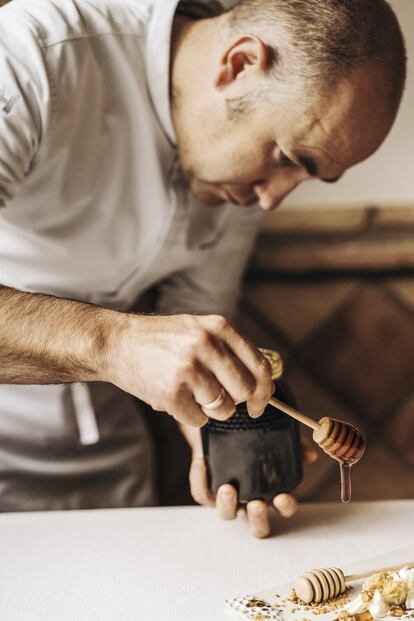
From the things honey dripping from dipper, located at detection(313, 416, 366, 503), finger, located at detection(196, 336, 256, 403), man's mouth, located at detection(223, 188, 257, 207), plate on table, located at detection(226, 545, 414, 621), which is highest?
finger, located at detection(196, 336, 256, 403)

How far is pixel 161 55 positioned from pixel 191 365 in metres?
0.64

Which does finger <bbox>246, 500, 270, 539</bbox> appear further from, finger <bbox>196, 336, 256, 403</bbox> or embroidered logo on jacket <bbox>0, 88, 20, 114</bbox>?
embroidered logo on jacket <bbox>0, 88, 20, 114</bbox>

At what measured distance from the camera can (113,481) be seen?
5.36ft

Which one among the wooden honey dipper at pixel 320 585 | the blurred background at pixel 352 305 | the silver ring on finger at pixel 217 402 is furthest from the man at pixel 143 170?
the blurred background at pixel 352 305

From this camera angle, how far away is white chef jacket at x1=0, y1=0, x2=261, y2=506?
1160mm

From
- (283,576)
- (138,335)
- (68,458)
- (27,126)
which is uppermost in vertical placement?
(27,126)

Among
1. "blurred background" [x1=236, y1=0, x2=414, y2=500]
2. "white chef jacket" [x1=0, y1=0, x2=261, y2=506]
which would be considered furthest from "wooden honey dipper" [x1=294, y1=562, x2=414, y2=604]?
"blurred background" [x1=236, y1=0, x2=414, y2=500]

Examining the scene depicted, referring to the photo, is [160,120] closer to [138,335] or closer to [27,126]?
[27,126]

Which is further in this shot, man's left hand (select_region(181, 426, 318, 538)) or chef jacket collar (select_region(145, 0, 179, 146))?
chef jacket collar (select_region(145, 0, 179, 146))

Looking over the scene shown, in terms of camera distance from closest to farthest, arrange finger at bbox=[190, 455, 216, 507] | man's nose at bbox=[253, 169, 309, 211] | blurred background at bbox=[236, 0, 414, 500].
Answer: finger at bbox=[190, 455, 216, 507], man's nose at bbox=[253, 169, 309, 211], blurred background at bbox=[236, 0, 414, 500]

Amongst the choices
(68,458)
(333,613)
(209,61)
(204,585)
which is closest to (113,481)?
(68,458)

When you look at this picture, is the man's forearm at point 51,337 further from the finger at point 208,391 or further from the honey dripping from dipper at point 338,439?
the honey dripping from dipper at point 338,439

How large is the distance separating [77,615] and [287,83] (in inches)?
32.8

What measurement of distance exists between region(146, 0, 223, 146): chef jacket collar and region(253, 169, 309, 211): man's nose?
7.5 inches
